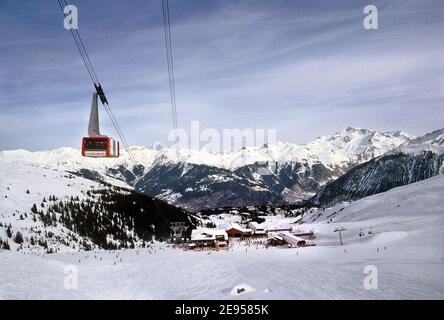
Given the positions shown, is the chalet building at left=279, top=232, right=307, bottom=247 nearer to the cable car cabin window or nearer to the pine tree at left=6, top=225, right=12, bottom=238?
the cable car cabin window

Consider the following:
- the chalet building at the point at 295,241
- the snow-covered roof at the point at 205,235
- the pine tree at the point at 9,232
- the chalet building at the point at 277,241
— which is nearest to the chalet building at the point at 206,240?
the snow-covered roof at the point at 205,235

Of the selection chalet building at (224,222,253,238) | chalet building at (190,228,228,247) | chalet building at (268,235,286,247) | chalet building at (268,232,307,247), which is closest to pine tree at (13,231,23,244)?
chalet building at (190,228,228,247)

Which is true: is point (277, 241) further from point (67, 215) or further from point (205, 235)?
point (67, 215)

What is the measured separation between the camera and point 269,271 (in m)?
32.1

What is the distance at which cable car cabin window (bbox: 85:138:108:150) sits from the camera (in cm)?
2603

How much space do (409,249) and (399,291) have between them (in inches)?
766

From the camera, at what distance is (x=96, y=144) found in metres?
26.2

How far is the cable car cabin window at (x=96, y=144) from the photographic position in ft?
85.4

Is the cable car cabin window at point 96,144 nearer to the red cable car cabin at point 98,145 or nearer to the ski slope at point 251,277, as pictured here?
the red cable car cabin at point 98,145

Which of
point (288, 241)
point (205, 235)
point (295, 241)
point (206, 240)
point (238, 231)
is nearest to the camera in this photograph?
point (295, 241)

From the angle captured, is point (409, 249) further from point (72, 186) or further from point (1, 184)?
point (72, 186)

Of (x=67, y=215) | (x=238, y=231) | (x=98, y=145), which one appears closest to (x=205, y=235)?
(x=238, y=231)
